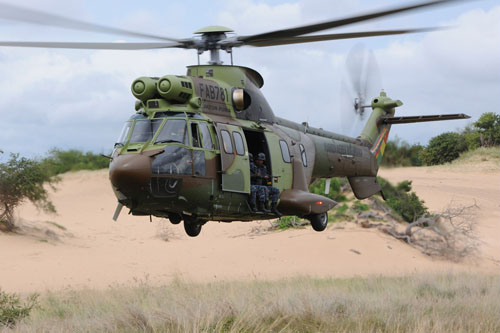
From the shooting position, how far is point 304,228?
26.4 meters

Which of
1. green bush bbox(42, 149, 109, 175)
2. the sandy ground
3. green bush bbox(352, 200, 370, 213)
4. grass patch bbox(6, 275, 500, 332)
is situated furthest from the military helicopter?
green bush bbox(42, 149, 109, 175)

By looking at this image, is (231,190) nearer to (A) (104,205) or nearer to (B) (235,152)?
(B) (235,152)

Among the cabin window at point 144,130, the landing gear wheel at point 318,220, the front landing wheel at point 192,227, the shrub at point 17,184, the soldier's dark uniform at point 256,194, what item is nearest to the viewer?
the cabin window at point 144,130

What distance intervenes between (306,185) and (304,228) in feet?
44.9

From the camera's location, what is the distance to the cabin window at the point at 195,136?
10.3 m

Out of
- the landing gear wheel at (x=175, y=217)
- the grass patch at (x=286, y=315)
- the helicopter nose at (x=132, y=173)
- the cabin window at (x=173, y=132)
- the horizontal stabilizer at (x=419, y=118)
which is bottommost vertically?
the grass patch at (x=286, y=315)

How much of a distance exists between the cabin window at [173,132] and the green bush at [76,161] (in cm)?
3827

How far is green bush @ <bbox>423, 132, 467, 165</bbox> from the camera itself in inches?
1439

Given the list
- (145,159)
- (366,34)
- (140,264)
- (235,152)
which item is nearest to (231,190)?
(235,152)

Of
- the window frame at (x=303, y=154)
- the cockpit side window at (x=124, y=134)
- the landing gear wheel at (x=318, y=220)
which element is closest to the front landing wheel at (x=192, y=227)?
the cockpit side window at (x=124, y=134)

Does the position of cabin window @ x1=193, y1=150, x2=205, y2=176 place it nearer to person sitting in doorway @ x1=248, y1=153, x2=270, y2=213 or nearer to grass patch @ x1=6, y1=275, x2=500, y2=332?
person sitting in doorway @ x1=248, y1=153, x2=270, y2=213

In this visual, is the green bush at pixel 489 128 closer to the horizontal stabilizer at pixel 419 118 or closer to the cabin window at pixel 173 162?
the horizontal stabilizer at pixel 419 118

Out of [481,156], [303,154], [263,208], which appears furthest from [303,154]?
[481,156]

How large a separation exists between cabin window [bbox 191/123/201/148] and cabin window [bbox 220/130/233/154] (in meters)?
0.55
